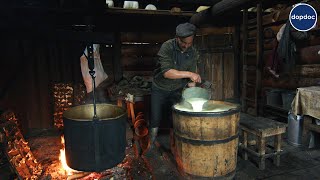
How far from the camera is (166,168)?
4297 mm

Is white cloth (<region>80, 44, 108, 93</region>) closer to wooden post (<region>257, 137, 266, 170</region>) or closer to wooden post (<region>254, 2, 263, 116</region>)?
wooden post (<region>257, 137, 266, 170</region>)

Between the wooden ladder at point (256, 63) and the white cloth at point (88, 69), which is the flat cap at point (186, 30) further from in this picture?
the wooden ladder at point (256, 63)

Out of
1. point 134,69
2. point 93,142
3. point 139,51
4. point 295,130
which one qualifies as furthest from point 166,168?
point 139,51

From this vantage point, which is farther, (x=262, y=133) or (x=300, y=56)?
(x=300, y=56)

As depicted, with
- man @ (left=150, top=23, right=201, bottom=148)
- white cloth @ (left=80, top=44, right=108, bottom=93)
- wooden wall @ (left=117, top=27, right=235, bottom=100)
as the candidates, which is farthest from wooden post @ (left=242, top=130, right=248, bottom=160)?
wooden wall @ (left=117, top=27, right=235, bottom=100)

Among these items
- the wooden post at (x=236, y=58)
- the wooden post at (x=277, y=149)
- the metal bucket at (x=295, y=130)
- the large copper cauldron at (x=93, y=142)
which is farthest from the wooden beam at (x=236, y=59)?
the large copper cauldron at (x=93, y=142)

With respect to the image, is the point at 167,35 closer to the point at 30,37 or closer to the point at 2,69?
the point at 2,69

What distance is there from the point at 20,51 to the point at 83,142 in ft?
17.4

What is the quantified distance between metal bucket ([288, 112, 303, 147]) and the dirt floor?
0.48 ft

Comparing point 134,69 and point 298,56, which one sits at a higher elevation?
point 298,56

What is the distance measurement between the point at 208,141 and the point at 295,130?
10.1ft

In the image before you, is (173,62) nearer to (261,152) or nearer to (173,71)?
(173,71)

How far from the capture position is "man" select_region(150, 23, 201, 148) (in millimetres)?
4059

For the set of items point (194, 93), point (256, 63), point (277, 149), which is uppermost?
point (256, 63)
